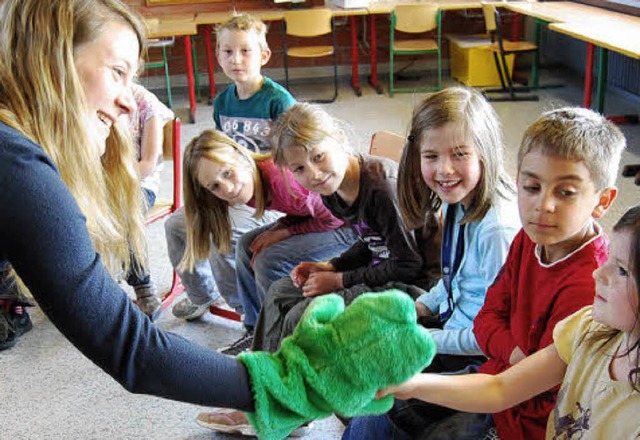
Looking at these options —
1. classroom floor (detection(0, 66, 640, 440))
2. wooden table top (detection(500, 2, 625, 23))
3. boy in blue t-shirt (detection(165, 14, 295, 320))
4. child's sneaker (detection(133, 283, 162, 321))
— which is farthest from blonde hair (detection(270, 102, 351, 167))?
wooden table top (detection(500, 2, 625, 23))

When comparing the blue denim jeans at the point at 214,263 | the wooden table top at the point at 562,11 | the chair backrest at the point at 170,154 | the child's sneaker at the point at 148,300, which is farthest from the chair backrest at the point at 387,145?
the wooden table top at the point at 562,11

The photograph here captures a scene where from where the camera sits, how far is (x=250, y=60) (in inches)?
128

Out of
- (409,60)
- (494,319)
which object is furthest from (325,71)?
(494,319)

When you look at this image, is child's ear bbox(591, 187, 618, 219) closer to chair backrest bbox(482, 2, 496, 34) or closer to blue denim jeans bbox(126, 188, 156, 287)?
blue denim jeans bbox(126, 188, 156, 287)

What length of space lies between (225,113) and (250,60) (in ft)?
0.86

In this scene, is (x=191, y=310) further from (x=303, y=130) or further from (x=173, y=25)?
(x=173, y=25)

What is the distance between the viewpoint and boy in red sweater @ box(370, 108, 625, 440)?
4.22ft

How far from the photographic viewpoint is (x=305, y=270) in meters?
2.20

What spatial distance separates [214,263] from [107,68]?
170cm

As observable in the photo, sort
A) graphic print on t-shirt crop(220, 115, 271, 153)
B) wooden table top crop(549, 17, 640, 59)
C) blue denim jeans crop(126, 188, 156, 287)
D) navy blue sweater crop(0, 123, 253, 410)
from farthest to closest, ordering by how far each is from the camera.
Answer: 1. wooden table top crop(549, 17, 640, 59)
2. graphic print on t-shirt crop(220, 115, 271, 153)
3. blue denim jeans crop(126, 188, 156, 287)
4. navy blue sweater crop(0, 123, 253, 410)

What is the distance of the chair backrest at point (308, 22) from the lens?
248 inches

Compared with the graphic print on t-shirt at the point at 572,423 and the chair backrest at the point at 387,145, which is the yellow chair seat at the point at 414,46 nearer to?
the chair backrest at the point at 387,145

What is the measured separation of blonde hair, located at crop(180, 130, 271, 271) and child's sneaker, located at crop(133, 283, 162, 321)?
46cm

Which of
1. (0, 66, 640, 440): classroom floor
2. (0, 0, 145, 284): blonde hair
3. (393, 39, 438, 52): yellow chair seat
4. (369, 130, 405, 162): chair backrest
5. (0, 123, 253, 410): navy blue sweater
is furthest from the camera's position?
(393, 39, 438, 52): yellow chair seat
